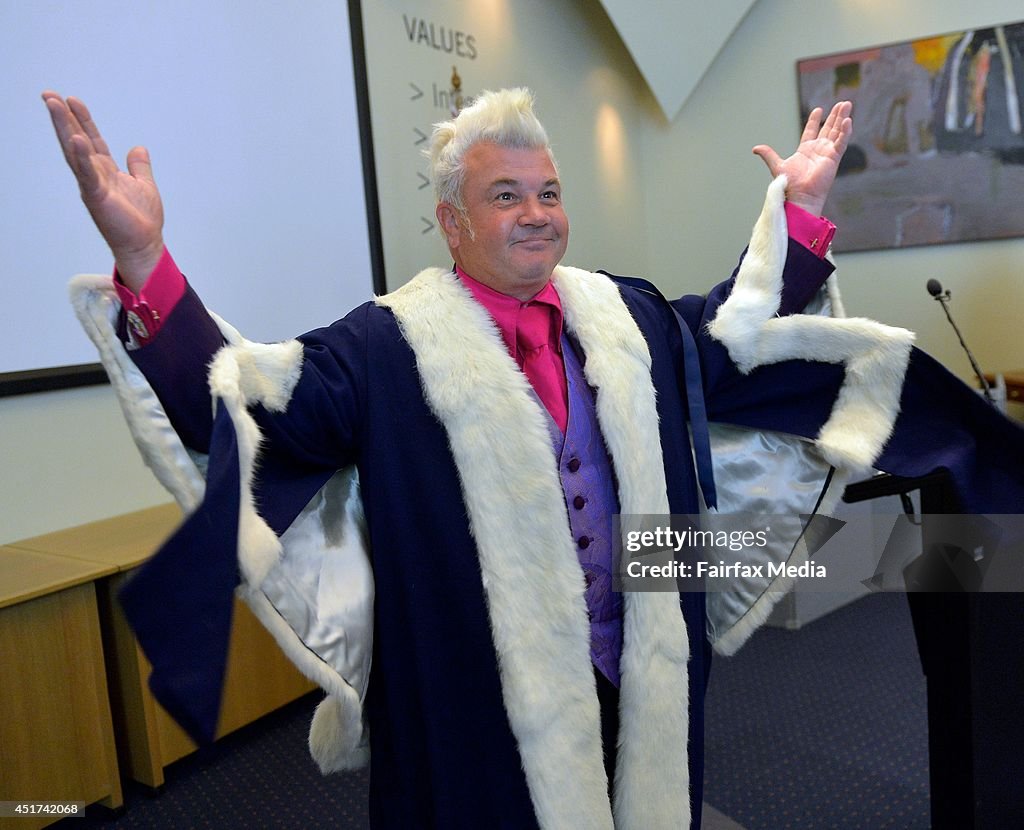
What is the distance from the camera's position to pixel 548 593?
4.26 ft

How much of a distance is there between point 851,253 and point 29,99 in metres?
4.37

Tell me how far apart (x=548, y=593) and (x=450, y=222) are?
24.2 inches

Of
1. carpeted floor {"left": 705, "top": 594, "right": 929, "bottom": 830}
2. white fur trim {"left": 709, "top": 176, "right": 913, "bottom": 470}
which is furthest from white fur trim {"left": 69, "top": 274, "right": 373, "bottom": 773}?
carpeted floor {"left": 705, "top": 594, "right": 929, "bottom": 830}

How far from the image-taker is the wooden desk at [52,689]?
6.98ft

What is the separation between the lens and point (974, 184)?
16.1 feet

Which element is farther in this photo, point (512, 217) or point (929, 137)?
point (929, 137)

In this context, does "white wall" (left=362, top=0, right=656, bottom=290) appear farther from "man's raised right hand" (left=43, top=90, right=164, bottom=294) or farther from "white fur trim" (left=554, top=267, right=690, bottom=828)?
"man's raised right hand" (left=43, top=90, right=164, bottom=294)

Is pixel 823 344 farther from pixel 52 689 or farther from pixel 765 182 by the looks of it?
pixel 765 182

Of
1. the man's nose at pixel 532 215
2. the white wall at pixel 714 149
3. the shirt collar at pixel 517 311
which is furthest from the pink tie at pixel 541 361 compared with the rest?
the white wall at pixel 714 149

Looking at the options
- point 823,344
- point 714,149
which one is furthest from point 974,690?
point 714,149

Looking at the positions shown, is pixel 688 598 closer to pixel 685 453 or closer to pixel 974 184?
pixel 685 453

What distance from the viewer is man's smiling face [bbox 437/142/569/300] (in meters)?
1.38

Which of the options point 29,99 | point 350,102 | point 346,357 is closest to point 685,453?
point 346,357

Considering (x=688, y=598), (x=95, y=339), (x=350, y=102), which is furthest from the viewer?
(x=350, y=102)
